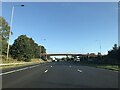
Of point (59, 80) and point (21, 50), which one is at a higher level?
point (21, 50)

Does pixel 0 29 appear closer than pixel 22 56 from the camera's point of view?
Yes

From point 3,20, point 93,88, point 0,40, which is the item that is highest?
point 3,20

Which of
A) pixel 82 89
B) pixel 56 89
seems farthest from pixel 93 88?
pixel 56 89

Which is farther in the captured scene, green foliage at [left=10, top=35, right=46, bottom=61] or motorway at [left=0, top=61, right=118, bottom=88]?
green foliage at [left=10, top=35, right=46, bottom=61]

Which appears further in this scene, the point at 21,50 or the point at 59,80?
the point at 21,50

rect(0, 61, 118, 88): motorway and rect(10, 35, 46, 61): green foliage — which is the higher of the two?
rect(10, 35, 46, 61): green foliage

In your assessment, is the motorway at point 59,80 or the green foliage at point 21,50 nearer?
the motorway at point 59,80

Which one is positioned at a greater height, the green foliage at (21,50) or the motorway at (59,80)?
the green foliage at (21,50)

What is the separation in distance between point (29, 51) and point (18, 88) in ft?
283

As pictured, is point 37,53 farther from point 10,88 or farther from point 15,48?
point 10,88

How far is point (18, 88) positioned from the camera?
12.9 meters

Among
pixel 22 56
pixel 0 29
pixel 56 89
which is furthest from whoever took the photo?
pixel 22 56

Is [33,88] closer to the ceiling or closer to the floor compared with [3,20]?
Result: closer to the floor

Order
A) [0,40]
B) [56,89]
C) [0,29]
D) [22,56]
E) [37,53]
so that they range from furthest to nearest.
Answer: [37,53]
[22,56]
[0,29]
[0,40]
[56,89]
